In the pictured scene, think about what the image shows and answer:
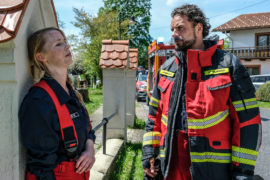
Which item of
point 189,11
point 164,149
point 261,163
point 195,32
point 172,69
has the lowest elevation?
point 261,163

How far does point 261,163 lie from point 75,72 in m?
41.7

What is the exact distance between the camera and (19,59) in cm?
136

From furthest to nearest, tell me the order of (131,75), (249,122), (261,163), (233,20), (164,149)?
1. (233,20)
2. (131,75)
3. (261,163)
4. (164,149)
5. (249,122)

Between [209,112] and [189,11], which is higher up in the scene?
[189,11]

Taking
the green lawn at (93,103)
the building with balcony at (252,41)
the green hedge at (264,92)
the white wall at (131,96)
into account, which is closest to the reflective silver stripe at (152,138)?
the white wall at (131,96)

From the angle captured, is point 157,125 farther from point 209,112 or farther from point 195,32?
point 195,32

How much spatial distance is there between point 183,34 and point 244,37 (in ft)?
86.0

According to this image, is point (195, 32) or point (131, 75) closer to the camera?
point (195, 32)

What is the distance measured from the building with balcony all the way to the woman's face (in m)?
25.6

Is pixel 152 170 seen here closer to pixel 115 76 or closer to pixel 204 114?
pixel 204 114

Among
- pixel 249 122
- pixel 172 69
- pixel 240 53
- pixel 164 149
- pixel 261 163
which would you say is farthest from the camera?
pixel 240 53

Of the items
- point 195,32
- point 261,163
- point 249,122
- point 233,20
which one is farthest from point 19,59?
point 233,20

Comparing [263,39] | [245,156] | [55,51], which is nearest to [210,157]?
[245,156]

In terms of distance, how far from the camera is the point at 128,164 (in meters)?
4.32
